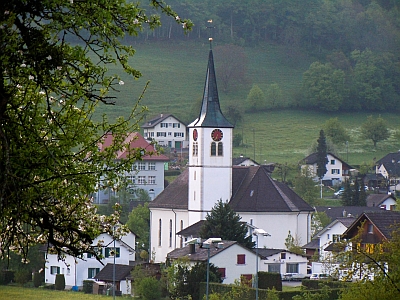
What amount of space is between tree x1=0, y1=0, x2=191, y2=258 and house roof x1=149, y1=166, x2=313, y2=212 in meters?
60.3

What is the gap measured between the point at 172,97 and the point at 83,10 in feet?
464

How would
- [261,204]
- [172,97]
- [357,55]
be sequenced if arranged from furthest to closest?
[357,55] → [172,97] → [261,204]

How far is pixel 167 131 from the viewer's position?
138625mm

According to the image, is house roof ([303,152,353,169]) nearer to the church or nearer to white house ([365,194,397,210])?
white house ([365,194,397,210])

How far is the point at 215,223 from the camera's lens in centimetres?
6475

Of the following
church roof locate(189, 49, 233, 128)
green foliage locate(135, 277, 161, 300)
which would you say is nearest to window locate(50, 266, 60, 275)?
green foliage locate(135, 277, 161, 300)

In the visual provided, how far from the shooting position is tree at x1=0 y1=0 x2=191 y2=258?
10.1m

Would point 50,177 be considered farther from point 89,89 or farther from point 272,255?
point 272,255

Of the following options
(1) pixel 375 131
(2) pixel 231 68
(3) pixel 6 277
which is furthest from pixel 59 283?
(2) pixel 231 68

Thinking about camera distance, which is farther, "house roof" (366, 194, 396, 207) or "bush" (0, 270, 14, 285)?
"house roof" (366, 194, 396, 207)

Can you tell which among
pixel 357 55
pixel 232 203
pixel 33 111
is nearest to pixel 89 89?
pixel 33 111

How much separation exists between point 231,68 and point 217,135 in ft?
306

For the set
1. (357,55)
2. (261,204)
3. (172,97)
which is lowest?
(261,204)

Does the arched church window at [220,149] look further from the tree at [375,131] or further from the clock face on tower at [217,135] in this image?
the tree at [375,131]
